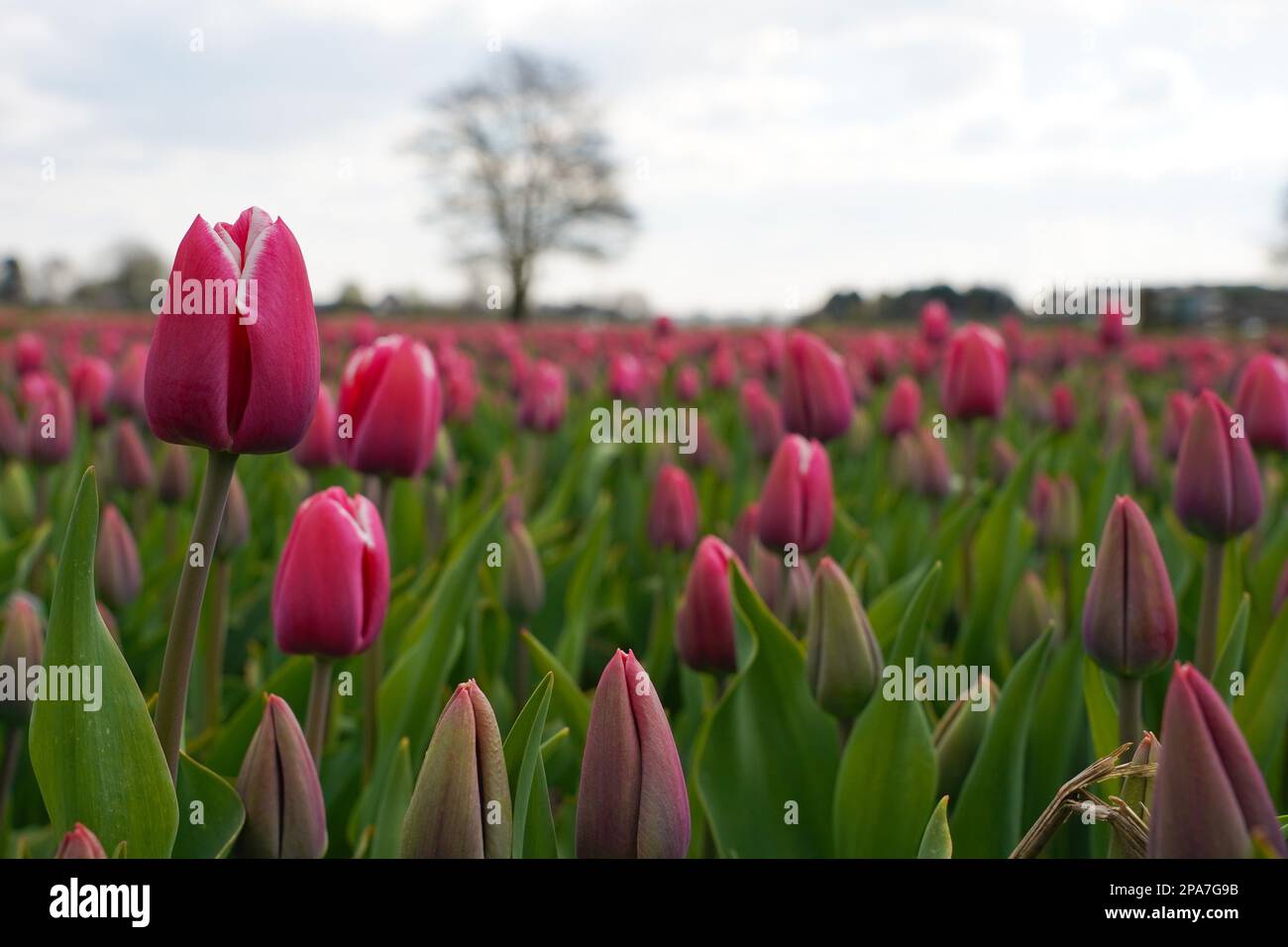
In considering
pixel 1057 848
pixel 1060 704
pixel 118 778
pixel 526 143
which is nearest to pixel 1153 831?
pixel 118 778

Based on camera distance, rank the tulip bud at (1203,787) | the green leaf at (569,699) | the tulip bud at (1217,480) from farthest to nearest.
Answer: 1. the tulip bud at (1217,480)
2. the green leaf at (569,699)
3. the tulip bud at (1203,787)

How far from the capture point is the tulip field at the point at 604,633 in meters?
0.82

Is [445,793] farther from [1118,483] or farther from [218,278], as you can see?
[1118,483]

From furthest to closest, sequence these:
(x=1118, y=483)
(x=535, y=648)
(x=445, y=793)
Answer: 1. (x=1118, y=483)
2. (x=535, y=648)
3. (x=445, y=793)

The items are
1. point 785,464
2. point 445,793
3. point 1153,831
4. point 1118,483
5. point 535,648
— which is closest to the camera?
point 1153,831

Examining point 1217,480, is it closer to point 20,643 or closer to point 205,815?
point 205,815

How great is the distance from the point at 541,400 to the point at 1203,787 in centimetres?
307

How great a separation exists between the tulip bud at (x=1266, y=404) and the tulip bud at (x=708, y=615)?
1.19m

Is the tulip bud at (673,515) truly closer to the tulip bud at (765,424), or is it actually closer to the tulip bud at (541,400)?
the tulip bud at (765,424)

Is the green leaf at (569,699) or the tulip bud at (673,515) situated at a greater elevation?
the tulip bud at (673,515)

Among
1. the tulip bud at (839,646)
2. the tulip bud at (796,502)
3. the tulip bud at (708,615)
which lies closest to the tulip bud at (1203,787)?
the tulip bud at (839,646)

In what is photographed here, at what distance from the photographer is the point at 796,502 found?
1.86m
